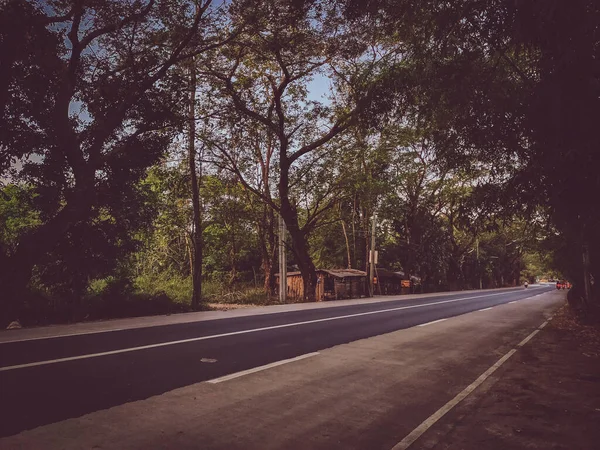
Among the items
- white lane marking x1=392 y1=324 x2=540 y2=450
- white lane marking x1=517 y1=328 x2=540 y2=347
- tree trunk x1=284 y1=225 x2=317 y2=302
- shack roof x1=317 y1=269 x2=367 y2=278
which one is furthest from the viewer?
shack roof x1=317 y1=269 x2=367 y2=278

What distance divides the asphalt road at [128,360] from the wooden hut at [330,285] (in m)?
18.7

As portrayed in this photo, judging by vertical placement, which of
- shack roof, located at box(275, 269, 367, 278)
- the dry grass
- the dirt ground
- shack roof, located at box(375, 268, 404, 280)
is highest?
shack roof, located at box(275, 269, 367, 278)

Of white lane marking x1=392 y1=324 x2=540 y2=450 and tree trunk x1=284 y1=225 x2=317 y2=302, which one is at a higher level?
tree trunk x1=284 y1=225 x2=317 y2=302

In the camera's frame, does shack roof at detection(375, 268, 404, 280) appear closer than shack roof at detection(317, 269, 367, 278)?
No

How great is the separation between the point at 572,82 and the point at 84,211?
1346 centimetres

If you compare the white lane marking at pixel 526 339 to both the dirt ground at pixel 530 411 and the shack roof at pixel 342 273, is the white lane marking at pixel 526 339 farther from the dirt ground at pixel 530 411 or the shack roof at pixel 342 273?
the shack roof at pixel 342 273

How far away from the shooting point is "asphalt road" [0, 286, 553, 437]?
4.87 metres

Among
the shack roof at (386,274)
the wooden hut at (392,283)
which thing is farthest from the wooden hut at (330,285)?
the shack roof at (386,274)

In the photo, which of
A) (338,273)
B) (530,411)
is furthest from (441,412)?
(338,273)

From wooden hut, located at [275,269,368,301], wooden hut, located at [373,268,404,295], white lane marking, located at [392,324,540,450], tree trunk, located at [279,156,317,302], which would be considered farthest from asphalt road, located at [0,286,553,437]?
wooden hut, located at [373,268,404,295]

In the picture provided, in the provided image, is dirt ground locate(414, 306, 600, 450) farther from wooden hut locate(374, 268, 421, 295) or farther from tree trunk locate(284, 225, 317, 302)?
wooden hut locate(374, 268, 421, 295)

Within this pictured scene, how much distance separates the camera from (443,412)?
512cm

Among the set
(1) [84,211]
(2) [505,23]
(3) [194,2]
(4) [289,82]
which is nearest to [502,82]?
(2) [505,23]

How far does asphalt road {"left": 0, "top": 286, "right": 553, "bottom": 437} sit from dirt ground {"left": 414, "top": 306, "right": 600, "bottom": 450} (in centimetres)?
348
